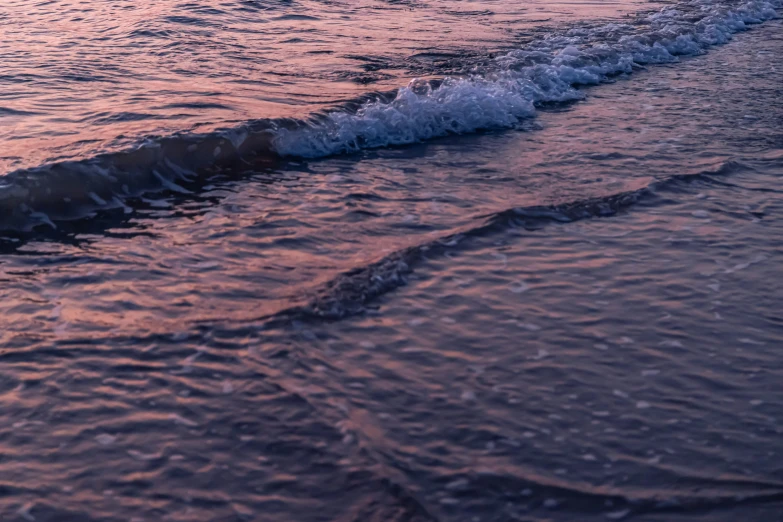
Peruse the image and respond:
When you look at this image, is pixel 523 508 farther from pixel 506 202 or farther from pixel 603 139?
pixel 603 139

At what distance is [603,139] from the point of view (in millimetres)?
7867

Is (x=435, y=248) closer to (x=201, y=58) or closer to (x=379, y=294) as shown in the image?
(x=379, y=294)

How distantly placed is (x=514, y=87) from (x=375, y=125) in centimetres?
237

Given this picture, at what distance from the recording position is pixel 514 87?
9547 millimetres

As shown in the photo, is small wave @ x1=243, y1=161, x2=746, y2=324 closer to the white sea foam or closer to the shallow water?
the white sea foam

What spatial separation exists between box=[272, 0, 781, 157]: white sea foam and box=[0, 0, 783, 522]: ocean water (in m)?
0.05

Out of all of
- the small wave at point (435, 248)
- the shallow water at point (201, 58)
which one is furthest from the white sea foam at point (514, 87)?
the small wave at point (435, 248)

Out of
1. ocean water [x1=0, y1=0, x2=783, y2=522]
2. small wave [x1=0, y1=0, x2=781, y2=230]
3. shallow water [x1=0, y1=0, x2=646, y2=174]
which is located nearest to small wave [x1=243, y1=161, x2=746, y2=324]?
ocean water [x1=0, y1=0, x2=783, y2=522]

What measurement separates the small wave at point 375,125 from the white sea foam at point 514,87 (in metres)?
0.01

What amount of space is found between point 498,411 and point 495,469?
419 mm

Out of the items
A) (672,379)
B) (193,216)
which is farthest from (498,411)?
(193,216)

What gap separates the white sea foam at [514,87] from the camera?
7.81m

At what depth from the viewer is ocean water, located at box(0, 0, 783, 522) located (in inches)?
130

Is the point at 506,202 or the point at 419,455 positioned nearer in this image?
the point at 419,455
